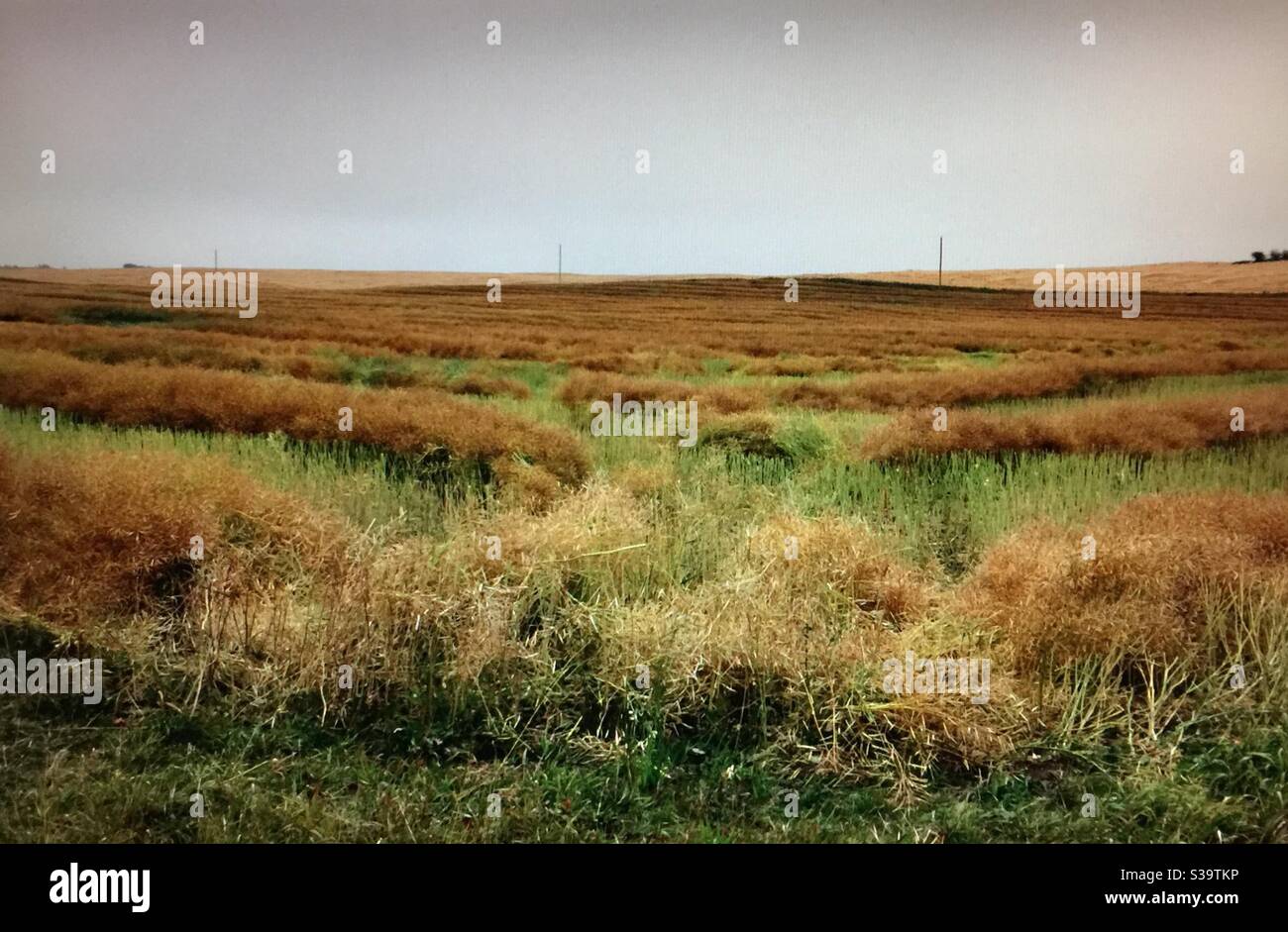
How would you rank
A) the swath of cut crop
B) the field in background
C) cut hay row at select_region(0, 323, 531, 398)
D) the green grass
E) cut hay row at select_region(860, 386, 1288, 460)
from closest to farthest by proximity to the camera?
1. the green grass
2. the field in background
3. the swath of cut crop
4. cut hay row at select_region(860, 386, 1288, 460)
5. cut hay row at select_region(0, 323, 531, 398)

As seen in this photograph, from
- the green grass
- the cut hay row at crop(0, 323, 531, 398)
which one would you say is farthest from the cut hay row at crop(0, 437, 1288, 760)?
the cut hay row at crop(0, 323, 531, 398)

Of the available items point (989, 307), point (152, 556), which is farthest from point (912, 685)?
point (152, 556)

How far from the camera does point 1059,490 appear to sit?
12.7 feet

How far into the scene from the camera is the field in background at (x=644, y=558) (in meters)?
3.04

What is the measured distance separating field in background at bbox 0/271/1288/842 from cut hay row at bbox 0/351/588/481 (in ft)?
0.06

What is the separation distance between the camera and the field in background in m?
3.04

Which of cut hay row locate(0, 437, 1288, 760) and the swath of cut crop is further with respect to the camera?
the swath of cut crop

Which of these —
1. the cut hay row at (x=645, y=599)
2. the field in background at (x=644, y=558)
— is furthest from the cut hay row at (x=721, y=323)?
the cut hay row at (x=645, y=599)

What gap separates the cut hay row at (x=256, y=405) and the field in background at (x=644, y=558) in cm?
2

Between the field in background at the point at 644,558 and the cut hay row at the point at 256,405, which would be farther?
the cut hay row at the point at 256,405

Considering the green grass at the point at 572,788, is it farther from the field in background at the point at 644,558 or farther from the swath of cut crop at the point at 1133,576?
the swath of cut crop at the point at 1133,576

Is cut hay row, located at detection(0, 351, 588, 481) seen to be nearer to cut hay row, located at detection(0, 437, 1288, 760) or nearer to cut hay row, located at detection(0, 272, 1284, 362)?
cut hay row, located at detection(0, 272, 1284, 362)

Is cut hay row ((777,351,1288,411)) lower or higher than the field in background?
higher

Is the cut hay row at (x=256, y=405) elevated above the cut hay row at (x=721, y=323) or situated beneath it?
situated beneath
